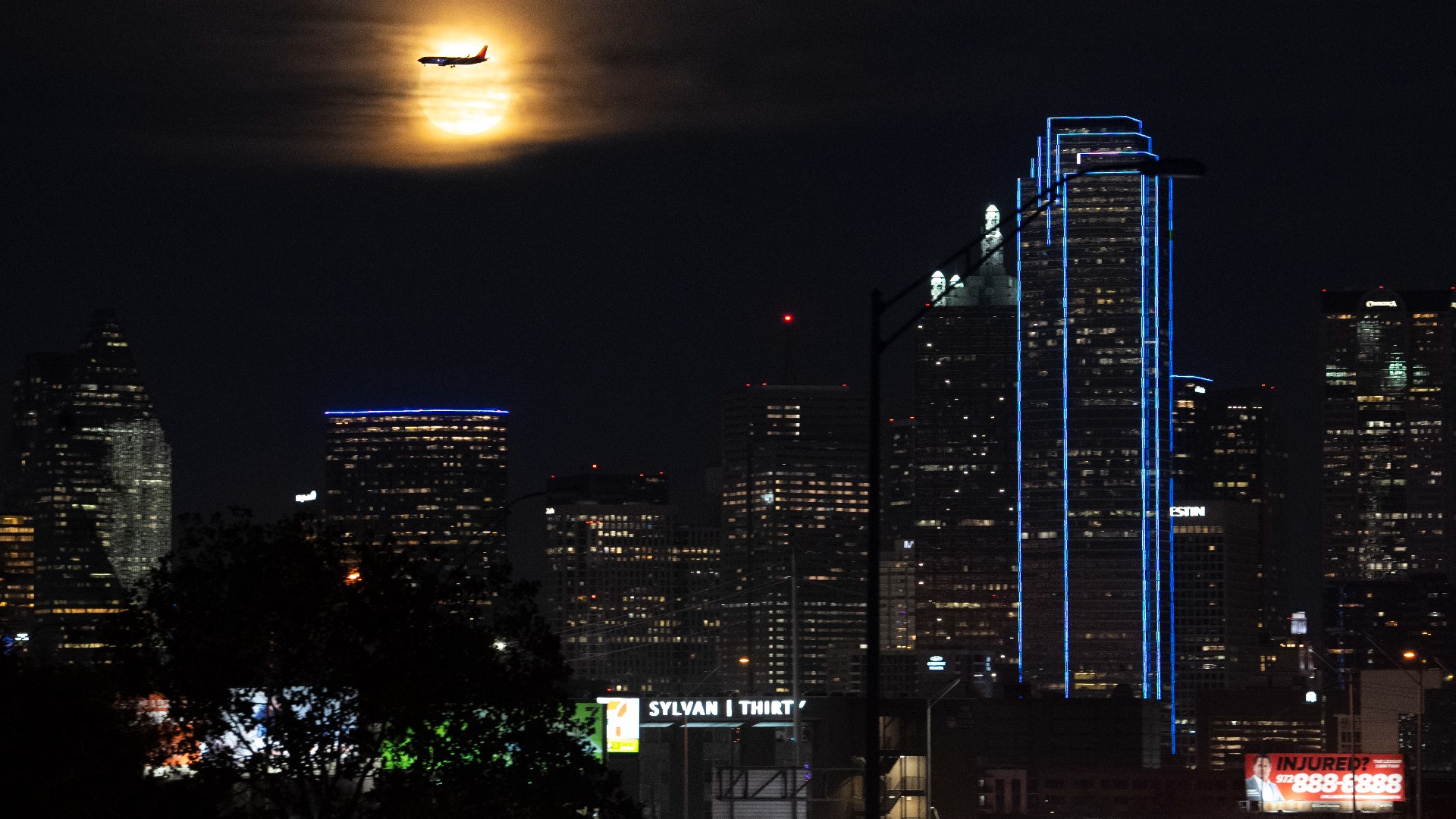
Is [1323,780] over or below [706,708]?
below

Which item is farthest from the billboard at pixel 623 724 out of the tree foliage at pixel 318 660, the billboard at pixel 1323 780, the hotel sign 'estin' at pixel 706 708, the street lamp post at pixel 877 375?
the street lamp post at pixel 877 375

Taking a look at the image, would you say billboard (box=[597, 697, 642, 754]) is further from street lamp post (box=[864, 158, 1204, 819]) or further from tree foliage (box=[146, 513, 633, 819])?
street lamp post (box=[864, 158, 1204, 819])

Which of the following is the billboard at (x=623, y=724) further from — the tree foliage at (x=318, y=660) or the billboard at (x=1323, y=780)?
the tree foliage at (x=318, y=660)

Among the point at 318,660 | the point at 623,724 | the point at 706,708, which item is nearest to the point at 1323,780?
the point at 706,708

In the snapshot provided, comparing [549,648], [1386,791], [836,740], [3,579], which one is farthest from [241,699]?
[836,740]

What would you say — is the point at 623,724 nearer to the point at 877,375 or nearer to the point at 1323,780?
the point at 1323,780
